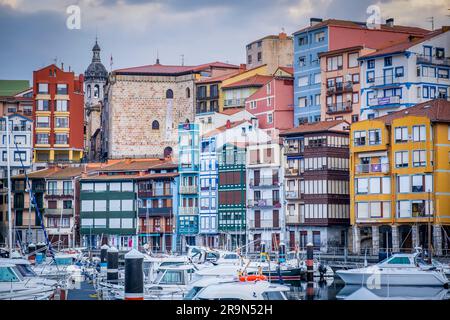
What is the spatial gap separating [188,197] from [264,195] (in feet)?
13.1

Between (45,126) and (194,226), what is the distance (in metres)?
12.1

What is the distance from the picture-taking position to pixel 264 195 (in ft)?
87.7

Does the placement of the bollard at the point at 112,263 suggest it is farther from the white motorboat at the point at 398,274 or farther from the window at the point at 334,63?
the window at the point at 334,63

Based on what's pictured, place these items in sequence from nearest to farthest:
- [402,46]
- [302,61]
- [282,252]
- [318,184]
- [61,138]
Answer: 1. [61,138]
2. [402,46]
3. [282,252]
4. [318,184]
5. [302,61]

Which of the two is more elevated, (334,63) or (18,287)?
(334,63)

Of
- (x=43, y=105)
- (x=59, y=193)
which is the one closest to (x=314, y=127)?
Answer: (x=59, y=193)

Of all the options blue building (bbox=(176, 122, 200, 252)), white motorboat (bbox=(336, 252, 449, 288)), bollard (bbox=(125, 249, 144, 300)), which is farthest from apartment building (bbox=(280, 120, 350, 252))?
bollard (bbox=(125, 249, 144, 300))

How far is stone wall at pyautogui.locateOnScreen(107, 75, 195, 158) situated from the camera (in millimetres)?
21672

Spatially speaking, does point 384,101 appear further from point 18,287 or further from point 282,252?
point 18,287

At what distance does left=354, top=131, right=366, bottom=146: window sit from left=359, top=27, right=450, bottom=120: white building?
0.83m

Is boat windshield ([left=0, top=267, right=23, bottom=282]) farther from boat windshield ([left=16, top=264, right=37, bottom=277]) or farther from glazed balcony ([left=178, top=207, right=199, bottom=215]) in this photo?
glazed balcony ([left=178, top=207, right=199, bottom=215])

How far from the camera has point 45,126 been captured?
1775 centimetres

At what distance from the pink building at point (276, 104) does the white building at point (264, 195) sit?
112 cm
